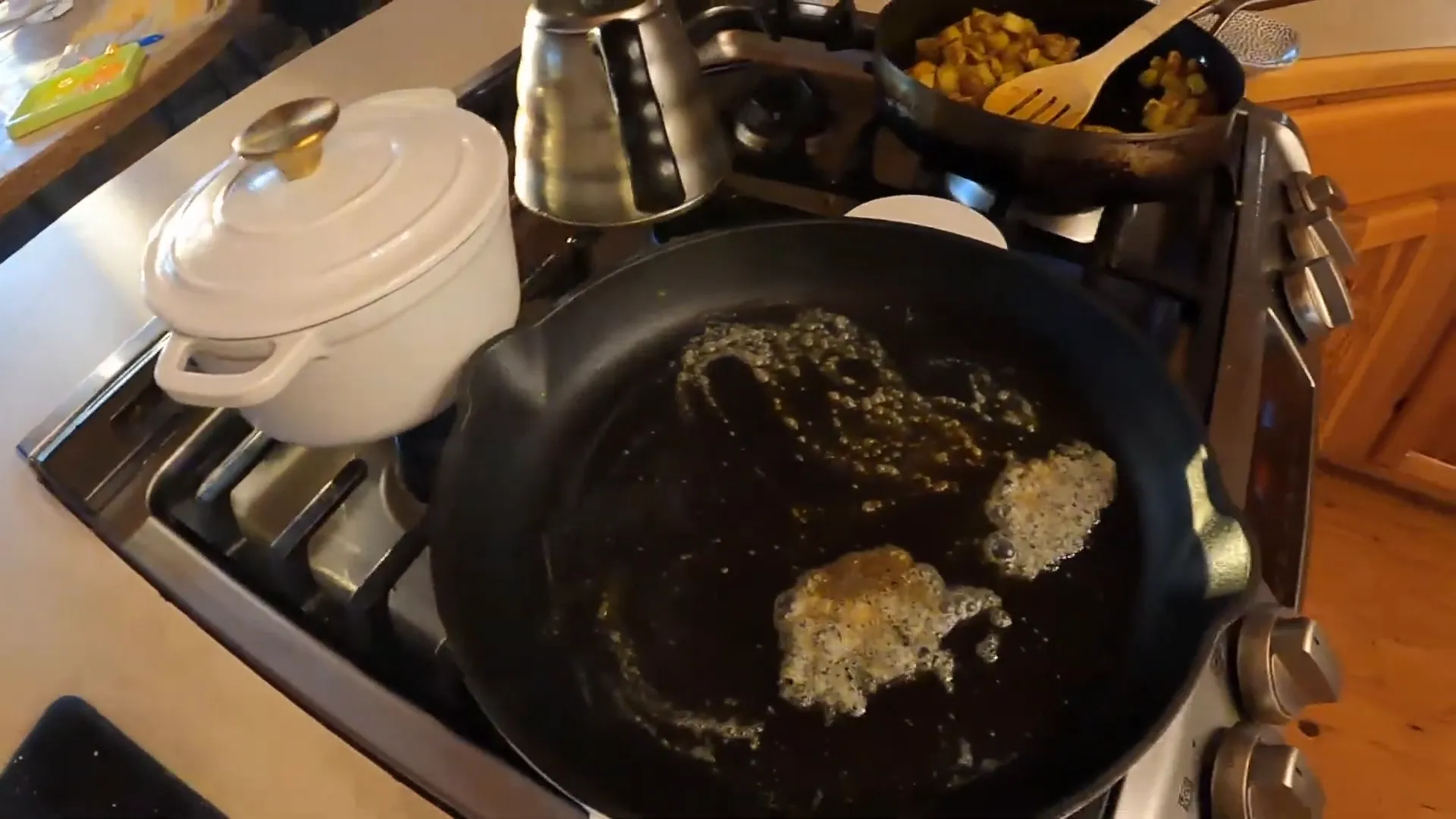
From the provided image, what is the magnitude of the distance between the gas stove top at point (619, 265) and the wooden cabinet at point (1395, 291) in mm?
193

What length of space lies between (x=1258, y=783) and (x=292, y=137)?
478 mm

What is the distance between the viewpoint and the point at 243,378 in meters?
0.41

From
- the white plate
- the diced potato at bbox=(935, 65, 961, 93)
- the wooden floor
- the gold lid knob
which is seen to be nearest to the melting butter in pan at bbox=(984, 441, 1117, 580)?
the white plate

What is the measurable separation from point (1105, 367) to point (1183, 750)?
19 centimetres

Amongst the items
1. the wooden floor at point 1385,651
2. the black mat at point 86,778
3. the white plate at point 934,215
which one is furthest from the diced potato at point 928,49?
the wooden floor at point 1385,651

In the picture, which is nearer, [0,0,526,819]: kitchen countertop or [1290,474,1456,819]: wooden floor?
[0,0,526,819]: kitchen countertop

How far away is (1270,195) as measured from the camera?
23.8 inches

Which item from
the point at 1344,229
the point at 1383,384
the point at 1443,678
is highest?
the point at 1344,229

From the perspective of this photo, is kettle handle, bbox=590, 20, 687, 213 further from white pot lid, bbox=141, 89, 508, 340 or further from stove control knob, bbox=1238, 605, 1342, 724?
Answer: stove control knob, bbox=1238, 605, 1342, 724

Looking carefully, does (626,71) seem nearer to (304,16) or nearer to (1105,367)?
(1105,367)

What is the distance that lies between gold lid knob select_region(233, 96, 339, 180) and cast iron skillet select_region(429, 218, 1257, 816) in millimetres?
116

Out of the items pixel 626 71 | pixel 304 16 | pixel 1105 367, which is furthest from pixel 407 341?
pixel 304 16

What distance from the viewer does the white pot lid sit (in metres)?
0.42

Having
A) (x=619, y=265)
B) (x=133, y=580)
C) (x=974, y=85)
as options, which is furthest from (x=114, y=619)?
(x=974, y=85)
